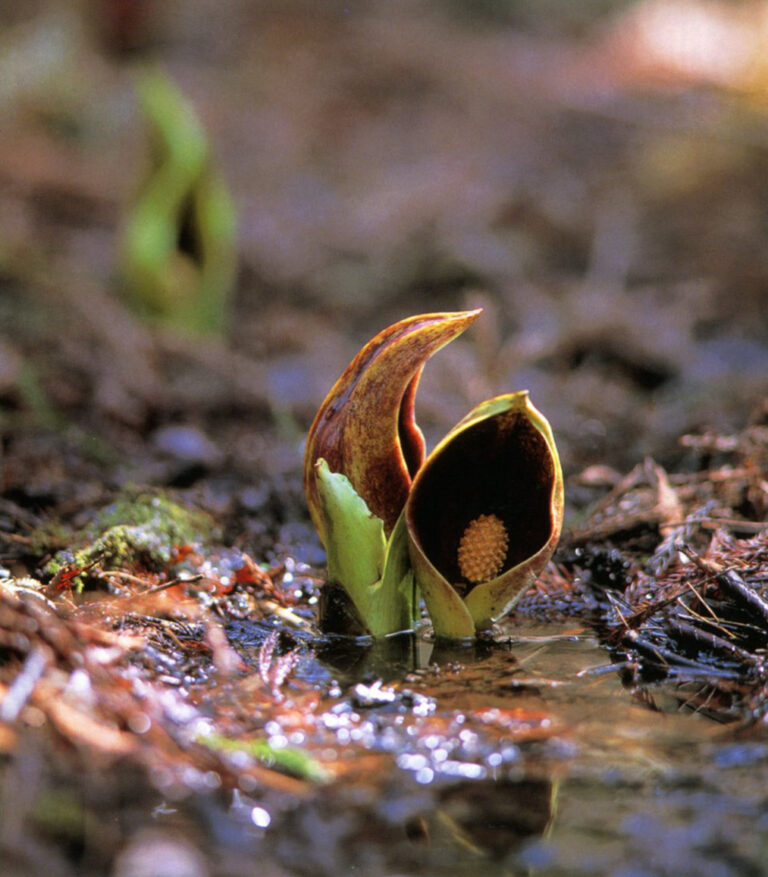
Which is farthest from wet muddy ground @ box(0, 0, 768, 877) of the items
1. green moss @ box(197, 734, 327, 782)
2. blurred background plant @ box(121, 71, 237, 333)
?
blurred background plant @ box(121, 71, 237, 333)

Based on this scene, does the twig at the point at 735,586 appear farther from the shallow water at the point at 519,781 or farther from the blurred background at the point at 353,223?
the blurred background at the point at 353,223

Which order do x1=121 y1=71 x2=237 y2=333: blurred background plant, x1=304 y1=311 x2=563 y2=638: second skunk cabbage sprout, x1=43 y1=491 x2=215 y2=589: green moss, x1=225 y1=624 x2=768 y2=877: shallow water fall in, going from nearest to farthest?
x1=225 y1=624 x2=768 y2=877: shallow water < x1=304 y1=311 x2=563 y2=638: second skunk cabbage sprout < x1=43 y1=491 x2=215 y2=589: green moss < x1=121 y1=71 x2=237 y2=333: blurred background plant

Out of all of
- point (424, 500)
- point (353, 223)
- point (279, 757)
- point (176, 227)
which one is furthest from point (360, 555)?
point (353, 223)

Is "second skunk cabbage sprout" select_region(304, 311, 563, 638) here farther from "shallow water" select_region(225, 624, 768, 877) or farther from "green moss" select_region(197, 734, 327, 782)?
"green moss" select_region(197, 734, 327, 782)

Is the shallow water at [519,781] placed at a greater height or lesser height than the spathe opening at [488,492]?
lesser

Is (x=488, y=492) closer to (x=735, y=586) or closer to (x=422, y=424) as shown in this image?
(x=735, y=586)

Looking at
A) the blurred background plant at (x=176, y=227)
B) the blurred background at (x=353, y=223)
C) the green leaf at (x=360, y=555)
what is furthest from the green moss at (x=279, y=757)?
the blurred background plant at (x=176, y=227)

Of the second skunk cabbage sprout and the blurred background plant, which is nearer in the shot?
the second skunk cabbage sprout
